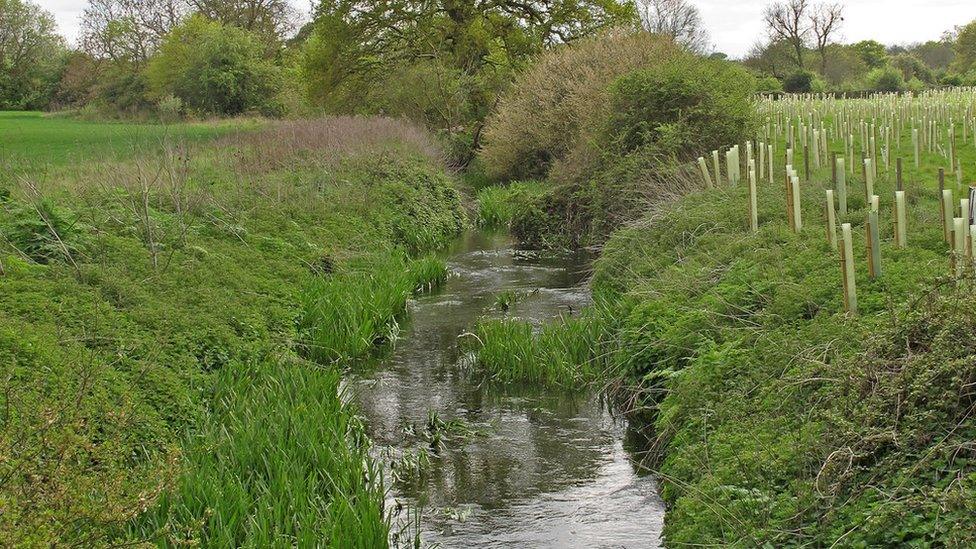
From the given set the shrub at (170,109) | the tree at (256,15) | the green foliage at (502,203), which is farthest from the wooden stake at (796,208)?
the tree at (256,15)

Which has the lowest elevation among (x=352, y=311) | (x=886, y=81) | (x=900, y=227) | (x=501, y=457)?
(x=501, y=457)

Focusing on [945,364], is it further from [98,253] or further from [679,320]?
[98,253]

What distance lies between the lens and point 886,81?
6125 cm

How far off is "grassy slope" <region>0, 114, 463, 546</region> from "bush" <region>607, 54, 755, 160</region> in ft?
16.9

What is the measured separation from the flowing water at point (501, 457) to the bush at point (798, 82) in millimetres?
53912

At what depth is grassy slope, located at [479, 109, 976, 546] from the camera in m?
4.88

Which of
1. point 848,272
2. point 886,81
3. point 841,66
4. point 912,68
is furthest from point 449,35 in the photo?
point 912,68

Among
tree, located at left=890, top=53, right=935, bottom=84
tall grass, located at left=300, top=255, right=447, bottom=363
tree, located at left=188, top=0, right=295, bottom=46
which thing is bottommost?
tall grass, located at left=300, top=255, right=447, bottom=363

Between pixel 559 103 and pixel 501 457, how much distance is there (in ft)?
60.1

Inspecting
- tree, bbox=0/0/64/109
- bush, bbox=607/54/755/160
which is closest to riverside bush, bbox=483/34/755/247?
bush, bbox=607/54/755/160

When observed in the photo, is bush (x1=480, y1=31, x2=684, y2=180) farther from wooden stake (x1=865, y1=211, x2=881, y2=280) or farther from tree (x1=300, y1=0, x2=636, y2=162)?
wooden stake (x1=865, y1=211, x2=881, y2=280)

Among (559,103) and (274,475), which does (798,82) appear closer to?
(559,103)

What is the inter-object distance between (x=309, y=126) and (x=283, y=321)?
16.6m

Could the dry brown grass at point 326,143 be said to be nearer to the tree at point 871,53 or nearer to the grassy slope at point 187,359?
the grassy slope at point 187,359
